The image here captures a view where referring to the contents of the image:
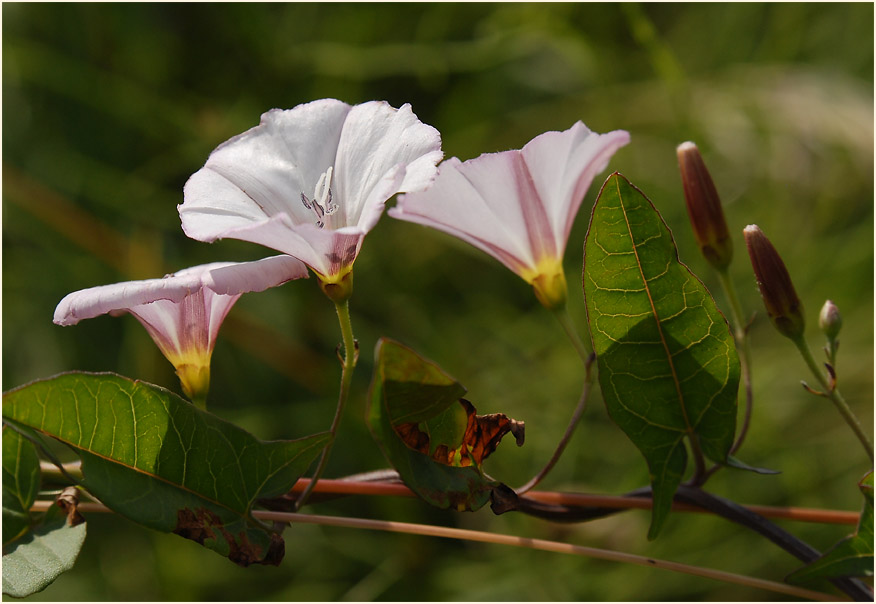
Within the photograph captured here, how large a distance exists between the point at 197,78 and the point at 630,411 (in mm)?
1192

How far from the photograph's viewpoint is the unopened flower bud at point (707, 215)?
550 millimetres

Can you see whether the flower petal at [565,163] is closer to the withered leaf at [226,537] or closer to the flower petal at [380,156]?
the flower petal at [380,156]

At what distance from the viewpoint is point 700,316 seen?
1.49 ft

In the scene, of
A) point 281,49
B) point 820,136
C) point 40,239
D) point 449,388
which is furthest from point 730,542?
point 40,239

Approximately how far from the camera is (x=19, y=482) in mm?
499

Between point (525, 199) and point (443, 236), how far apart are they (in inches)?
33.6

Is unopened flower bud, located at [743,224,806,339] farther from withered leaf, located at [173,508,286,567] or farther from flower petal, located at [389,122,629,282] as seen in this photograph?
withered leaf, located at [173,508,286,567]

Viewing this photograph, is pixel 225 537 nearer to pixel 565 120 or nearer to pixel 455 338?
pixel 455 338

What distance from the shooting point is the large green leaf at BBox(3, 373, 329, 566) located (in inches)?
16.7

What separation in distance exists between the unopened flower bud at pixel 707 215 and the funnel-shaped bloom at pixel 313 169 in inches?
8.2

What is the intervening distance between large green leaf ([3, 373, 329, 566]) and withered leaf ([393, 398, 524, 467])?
2.3 inches

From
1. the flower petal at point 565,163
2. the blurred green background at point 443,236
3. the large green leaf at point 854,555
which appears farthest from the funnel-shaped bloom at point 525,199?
the blurred green background at point 443,236

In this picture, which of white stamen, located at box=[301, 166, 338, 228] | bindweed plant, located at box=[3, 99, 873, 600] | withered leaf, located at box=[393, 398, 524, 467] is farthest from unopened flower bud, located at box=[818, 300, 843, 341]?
white stamen, located at box=[301, 166, 338, 228]

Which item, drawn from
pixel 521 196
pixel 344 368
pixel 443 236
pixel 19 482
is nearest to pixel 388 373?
pixel 344 368
